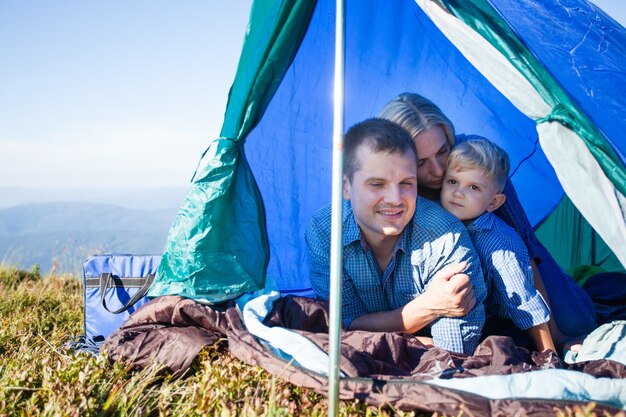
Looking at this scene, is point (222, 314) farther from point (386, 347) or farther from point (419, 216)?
point (419, 216)

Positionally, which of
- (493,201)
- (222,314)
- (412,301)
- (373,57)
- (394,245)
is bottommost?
(222,314)

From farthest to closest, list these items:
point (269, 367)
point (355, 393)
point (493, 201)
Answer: point (493, 201)
point (269, 367)
point (355, 393)

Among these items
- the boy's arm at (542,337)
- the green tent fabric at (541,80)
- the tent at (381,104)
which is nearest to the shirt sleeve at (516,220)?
the tent at (381,104)

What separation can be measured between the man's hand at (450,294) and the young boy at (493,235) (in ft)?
0.99

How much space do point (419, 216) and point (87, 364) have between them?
1.77 metres

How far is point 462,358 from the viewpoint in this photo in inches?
98.0

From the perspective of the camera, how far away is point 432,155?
10.1 feet

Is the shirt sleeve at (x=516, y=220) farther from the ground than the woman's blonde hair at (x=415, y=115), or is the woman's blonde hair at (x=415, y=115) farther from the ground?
the woman's blonde hair at (x=415, y=115)

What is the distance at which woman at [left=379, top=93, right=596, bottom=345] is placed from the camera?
3055 mm

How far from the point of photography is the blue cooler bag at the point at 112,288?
345cm

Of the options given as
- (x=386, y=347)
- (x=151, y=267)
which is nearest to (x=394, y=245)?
(x=386, y=347)

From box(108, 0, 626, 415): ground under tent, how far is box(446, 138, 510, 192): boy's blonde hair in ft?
1.24

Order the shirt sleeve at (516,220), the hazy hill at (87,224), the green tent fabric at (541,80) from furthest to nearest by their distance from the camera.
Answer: the hazy hill at (87,224) < the shirt sleeve at (516,220) < the green tent fabric at (541,80)

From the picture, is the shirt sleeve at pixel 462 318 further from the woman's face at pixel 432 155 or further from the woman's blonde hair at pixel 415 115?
the woman's blonde hair at pixel 415 115
